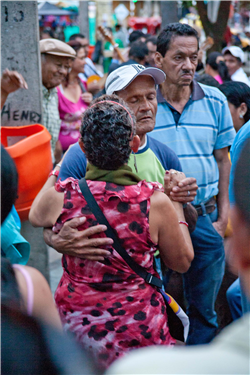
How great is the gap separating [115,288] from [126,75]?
126cm

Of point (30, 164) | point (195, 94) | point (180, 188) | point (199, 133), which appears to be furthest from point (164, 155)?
point (30, 164)

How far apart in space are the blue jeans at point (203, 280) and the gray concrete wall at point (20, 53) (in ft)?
5.41

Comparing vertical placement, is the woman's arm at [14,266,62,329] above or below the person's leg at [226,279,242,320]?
above


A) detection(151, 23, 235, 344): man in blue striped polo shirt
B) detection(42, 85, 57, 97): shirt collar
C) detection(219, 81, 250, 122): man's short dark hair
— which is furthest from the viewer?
detection(42, 85, 57, 97): shirt collar

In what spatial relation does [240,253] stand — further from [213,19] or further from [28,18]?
[213,19]

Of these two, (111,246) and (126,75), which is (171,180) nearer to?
(111,246)

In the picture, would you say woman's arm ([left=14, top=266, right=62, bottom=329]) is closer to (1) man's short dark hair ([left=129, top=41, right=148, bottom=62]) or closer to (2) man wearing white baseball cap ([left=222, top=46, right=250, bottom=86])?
(1) man's short dark hair ([left=129, top=41, right=148, bottom=62])

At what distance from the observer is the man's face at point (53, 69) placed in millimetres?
4367

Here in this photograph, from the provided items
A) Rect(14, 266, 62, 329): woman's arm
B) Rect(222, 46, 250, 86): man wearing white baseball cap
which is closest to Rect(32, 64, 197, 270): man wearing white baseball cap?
Rect(14, 266, 62, 329): woman's arm

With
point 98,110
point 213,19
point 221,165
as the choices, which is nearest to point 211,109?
point 221,165

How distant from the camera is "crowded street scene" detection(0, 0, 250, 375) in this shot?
91 centimetres

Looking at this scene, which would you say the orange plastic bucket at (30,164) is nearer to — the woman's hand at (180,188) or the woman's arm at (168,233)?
the woman's hand at (180,188)

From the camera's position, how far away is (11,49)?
10.6 feet

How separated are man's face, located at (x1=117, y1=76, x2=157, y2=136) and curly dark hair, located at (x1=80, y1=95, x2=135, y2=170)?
59 centimetres
